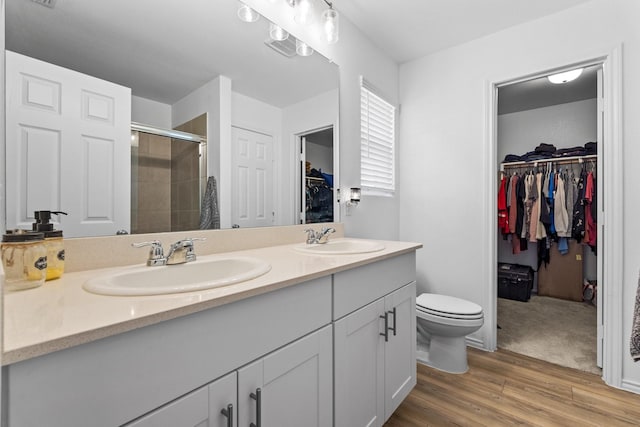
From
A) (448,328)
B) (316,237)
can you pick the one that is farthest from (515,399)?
(316,237)

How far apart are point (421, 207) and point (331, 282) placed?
1.83m

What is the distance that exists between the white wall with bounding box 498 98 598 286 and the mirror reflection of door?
10.6 ft

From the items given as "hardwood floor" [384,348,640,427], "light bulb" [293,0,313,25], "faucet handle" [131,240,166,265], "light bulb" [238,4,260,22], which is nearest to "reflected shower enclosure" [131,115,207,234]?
"faucet handle" [131,240,166,265]

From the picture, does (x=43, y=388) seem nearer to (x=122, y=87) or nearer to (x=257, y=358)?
(x=257, y=358)

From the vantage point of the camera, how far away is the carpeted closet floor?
86.7 inches

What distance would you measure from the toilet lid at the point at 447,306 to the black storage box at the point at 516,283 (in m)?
1.94

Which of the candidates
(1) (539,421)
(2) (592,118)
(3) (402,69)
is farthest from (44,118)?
(2) (592,118)

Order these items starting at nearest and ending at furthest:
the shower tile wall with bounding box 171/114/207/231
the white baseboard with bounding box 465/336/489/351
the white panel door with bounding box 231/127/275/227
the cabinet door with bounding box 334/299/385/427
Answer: the cabinet door with bounding box 334/299/385/427 < the shower tile wall with bounding box 171/114/207/231 < the white panel door with bounding box 231/127/275/227 < the white baseboard with bounding box 465/336/489/351

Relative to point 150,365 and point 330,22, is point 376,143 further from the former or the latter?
point 150,365

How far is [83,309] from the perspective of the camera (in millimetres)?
615

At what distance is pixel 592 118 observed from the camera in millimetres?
3605

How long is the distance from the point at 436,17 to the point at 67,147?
233cm

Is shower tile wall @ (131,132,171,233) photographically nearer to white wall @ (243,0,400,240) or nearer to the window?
white wall @ (243,0,400,240)

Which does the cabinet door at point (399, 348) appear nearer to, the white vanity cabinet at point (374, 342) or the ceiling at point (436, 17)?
the white vanity cabinet at point (374, 342)
